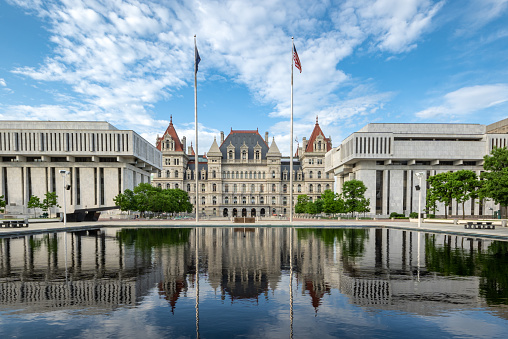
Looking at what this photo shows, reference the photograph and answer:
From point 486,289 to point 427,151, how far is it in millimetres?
70356

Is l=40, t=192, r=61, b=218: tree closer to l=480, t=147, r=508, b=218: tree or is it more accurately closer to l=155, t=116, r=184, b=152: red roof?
l=155, t=116, r=184, b=152: red roof

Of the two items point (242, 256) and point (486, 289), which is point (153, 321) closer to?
point (242, 256)

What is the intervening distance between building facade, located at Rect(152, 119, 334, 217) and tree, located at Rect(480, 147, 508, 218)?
60.8m

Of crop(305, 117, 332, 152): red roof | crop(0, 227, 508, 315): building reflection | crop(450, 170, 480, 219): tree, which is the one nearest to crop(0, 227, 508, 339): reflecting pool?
crop(0, 227, 508, 315): building reflection

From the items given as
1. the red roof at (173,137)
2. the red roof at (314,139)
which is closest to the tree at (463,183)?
the red roof at (314,139)

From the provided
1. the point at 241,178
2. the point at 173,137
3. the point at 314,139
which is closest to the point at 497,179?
the point at 314,139

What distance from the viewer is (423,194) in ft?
242

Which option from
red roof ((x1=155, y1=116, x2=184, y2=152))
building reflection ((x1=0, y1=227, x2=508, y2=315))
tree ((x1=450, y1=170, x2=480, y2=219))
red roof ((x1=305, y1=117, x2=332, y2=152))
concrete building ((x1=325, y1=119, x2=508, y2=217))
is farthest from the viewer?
red roof ((x1=305, y1=117, x2=332, y2=152))

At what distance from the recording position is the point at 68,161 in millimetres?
70875

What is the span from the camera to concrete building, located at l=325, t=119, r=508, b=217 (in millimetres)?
70875

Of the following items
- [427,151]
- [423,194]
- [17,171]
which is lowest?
[423,194]

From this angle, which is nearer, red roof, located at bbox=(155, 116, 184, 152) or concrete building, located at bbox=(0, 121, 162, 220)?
concrete building, located at bbox=(0, 121, 162, 220)

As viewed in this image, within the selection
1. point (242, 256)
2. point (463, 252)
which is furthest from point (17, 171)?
point (463, 252)

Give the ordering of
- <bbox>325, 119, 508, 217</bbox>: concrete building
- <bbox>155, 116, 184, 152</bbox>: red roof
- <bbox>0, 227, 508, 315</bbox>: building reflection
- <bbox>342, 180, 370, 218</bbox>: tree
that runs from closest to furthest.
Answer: <bbox>0, 227, 508, 315</bbox>: building reflection
<bbox>342, 180, 370, 218</bbox>: tree
<bbox>325, 119, 508, 217</bbox>: concrete building
<bbox>155, 116, 184, 152</bbox>: red roof
